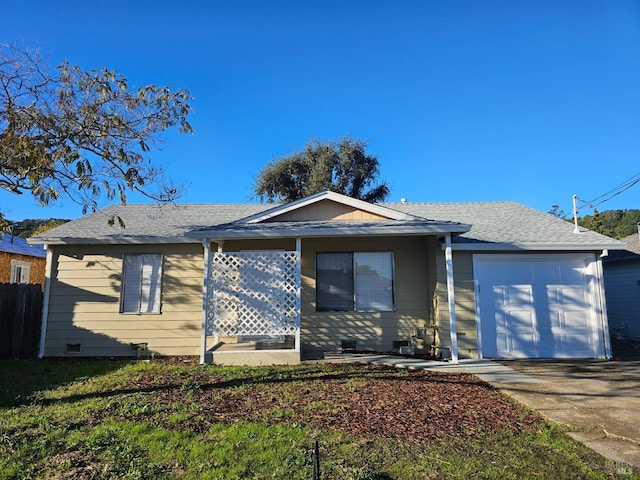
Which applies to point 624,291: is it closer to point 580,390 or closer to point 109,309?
point 580,390

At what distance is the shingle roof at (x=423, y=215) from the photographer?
901 centimetres

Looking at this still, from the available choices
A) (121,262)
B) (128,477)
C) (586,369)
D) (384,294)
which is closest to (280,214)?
(384,294)

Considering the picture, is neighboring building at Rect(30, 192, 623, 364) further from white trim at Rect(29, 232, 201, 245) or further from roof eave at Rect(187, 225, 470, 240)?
roof eave at Rect(187, 225, 470, 240)

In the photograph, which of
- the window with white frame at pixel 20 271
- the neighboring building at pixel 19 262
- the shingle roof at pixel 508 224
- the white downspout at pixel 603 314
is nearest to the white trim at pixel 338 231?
the shingle roof at pixel 508 224

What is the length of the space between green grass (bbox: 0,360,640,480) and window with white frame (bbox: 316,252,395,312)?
3.55m

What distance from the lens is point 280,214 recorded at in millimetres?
8914

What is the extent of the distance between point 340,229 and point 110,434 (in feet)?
17.1

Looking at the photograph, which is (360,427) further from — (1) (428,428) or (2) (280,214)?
(2) (280,214)

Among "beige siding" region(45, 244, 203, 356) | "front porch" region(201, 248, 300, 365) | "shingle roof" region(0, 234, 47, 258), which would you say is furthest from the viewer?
"shingle roof" region(0, 234, 47, 258)

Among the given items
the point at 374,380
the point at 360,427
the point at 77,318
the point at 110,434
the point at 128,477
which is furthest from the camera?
the point at 77,318

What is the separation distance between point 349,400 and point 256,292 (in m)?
3.36

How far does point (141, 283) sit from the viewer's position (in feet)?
31.1

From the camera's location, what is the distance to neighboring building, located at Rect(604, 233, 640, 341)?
39.1 ft

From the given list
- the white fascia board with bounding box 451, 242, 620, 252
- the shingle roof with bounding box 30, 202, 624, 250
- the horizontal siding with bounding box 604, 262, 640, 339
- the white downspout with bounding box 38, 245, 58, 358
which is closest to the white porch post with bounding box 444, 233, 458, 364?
the shingle roof with bounding box 30, 202, 624, 250
